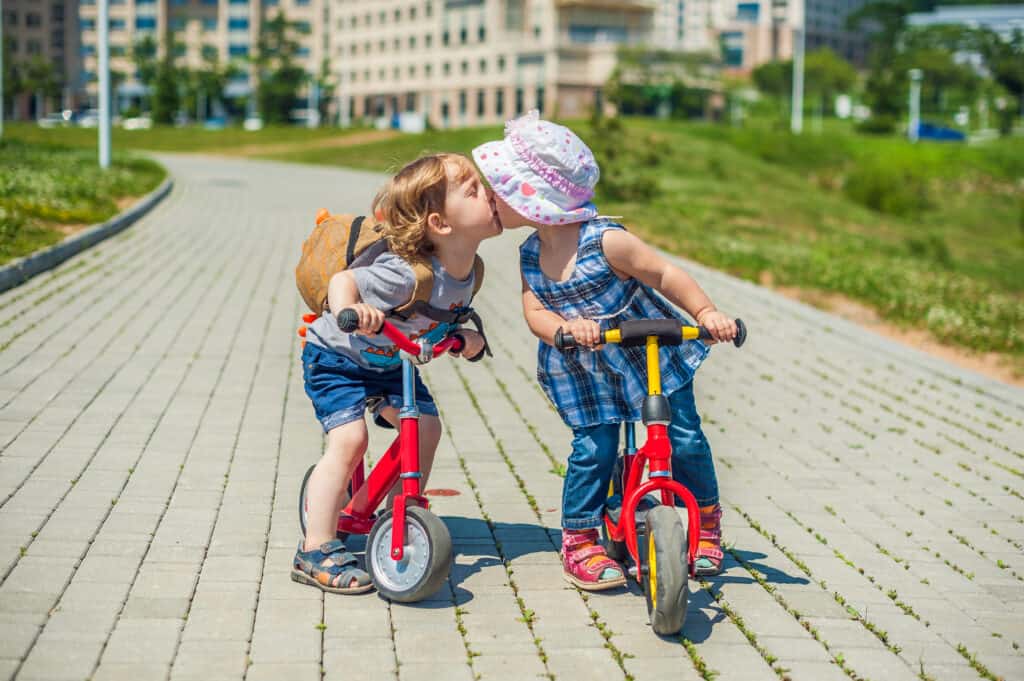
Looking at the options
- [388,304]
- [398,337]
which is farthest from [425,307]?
[398,337]

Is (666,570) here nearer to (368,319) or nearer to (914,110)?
(368,319)

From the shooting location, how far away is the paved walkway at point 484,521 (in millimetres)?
3803

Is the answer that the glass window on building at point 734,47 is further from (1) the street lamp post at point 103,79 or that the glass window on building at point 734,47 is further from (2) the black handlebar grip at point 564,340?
(2) the black handlebar grip at point 564,340

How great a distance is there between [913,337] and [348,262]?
27.1 feet

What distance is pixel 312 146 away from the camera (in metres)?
51.2

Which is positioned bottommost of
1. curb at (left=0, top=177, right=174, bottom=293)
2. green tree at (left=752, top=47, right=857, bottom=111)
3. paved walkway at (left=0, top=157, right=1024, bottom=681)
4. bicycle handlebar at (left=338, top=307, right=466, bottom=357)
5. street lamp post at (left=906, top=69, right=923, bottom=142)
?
paved walkway at (left=0, top=157, right=1024, bottom=681)

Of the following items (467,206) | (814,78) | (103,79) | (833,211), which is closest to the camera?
(467,206)

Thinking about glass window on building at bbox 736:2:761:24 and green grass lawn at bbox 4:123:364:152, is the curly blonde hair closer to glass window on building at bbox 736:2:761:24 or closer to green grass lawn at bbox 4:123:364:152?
green grass lawn at bbox 4:123:364:152

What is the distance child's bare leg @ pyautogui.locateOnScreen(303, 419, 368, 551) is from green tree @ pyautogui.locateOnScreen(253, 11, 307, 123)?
76898 mm

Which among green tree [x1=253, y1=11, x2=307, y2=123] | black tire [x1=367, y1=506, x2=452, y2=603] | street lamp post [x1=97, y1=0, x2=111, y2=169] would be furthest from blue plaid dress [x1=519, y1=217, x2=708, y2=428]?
green tree [x1=253, y1=11, x2=307, y2=123]

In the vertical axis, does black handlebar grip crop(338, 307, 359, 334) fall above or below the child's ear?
below

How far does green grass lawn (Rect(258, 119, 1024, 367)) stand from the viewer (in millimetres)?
13391

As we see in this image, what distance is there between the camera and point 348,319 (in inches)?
147

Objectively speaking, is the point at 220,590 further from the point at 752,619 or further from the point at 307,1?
the point at 307,1
